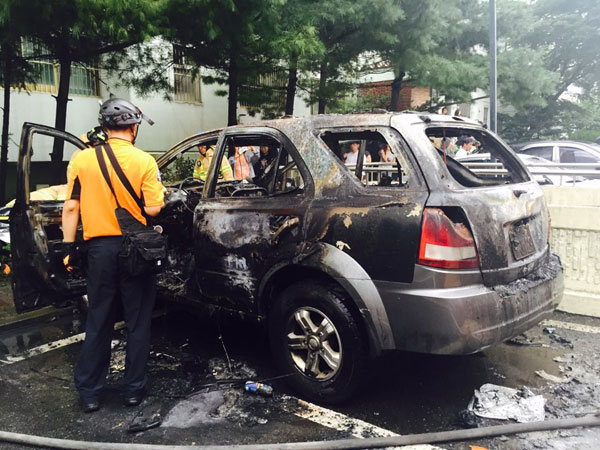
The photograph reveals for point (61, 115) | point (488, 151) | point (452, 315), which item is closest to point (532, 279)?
point (452, 315)

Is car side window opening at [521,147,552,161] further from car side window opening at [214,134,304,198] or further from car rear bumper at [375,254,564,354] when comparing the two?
car rear bumper at [375,254,564,354]

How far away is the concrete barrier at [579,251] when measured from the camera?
5129 mm

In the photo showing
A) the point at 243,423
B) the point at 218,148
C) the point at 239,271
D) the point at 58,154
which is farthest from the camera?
the point at 58,154

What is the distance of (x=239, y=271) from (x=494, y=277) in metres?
1.71

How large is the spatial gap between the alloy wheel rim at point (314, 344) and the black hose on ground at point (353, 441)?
21.5 inches

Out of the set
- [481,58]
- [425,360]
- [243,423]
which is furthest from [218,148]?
[481,58]

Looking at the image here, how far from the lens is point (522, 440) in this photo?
9.85ft

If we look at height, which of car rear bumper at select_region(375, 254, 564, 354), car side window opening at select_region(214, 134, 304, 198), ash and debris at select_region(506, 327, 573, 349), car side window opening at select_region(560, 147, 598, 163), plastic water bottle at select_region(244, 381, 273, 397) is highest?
car side window opening at select_region(560, 147, 598, 163)

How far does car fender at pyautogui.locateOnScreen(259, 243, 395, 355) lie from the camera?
3.12m

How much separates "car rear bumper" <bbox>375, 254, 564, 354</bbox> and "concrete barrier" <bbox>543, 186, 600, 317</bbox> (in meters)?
2.40

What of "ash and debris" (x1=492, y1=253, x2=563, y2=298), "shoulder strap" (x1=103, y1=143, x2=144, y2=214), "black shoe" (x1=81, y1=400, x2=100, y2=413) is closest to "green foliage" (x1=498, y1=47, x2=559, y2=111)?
"ash and debris" (x1=492, y1=253, x2=563, y2=298)

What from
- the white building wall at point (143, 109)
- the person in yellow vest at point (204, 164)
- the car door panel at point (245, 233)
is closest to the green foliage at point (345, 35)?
the white building wall at point (143, 109)

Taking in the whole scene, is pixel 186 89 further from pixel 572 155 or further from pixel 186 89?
pixel 572 155

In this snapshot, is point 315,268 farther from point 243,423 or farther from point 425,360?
point 425,360
